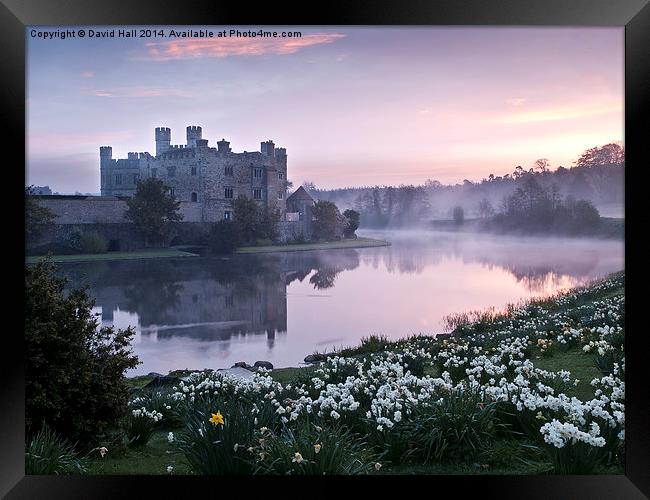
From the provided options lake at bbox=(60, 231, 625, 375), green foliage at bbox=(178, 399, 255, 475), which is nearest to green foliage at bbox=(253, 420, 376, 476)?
green foliage at bbox=(178, 399, 255, 475)

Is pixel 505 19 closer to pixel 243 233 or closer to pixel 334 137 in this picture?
pixel 334 137

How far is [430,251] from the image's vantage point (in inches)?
390

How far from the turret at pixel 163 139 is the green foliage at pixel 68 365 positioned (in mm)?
4220

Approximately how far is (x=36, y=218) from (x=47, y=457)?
507cm

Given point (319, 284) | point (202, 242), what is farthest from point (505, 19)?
point (202, 242)

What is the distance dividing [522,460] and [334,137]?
5519 mm

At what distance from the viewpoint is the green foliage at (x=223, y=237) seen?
9.56 m

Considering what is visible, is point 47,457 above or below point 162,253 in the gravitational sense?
below

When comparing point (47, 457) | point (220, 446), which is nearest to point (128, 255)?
point (47, 457)

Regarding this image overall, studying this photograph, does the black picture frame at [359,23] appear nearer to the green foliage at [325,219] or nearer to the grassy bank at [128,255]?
the grassy bank at [128,255]

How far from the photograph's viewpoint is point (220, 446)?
4.48 meters

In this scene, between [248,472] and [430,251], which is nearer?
[248,472]

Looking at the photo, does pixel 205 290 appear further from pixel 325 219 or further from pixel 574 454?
pixel 574 454

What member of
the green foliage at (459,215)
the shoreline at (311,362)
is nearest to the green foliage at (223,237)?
the shoreline at (311,362)
